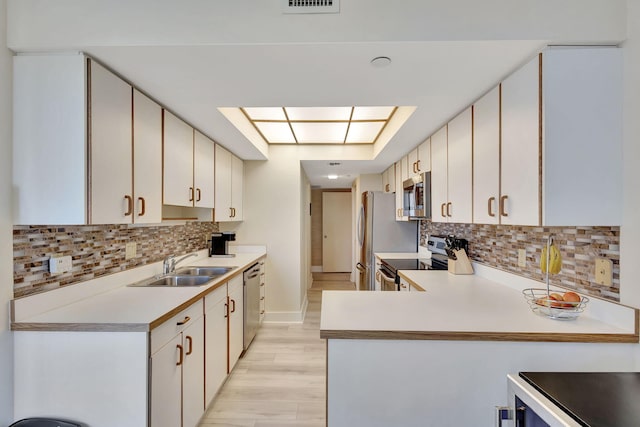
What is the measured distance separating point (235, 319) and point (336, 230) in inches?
192

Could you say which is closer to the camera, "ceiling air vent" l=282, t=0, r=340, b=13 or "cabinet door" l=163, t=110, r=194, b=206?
"ceiling air vent" l=282, t=0, r=340, b=13

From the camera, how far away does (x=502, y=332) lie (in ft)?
4.12

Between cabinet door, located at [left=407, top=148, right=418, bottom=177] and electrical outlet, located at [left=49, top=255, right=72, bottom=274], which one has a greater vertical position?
cabinet door, located at [left=407, top=148, right=418, bottom=177]

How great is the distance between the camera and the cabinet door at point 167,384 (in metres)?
1.41

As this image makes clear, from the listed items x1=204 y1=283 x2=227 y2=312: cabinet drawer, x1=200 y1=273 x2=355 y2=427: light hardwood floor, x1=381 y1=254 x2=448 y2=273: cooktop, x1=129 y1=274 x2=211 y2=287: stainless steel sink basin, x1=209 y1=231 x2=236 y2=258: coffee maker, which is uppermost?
x1=209 y1=231 x2=236 y2=258: coffee maker

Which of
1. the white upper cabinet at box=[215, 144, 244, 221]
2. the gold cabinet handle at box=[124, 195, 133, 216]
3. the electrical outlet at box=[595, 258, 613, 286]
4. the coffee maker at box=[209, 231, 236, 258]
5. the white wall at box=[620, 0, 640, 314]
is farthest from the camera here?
the coffee maker at box=[209, 231, 236, 258]

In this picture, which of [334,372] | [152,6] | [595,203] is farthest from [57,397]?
[595,203]

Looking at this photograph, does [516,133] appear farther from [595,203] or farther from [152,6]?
[152,6]

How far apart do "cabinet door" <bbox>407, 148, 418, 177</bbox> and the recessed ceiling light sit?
1901 millimetres

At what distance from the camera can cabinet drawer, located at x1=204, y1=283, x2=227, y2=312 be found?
2.09m

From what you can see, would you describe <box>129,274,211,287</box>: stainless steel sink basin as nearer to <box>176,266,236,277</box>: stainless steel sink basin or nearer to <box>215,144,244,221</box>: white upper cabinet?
<box>176,266,236,277</box>: stainless steel sink basin

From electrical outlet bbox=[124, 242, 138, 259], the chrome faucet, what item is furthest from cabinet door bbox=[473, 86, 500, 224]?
electrical outlet bbox=[124, 242, 138, 259]

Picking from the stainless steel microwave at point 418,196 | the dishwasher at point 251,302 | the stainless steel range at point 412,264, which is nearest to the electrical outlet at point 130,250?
the dishwasher at point 251,302

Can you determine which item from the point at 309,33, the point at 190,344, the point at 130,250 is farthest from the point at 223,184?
the point at 309,33
